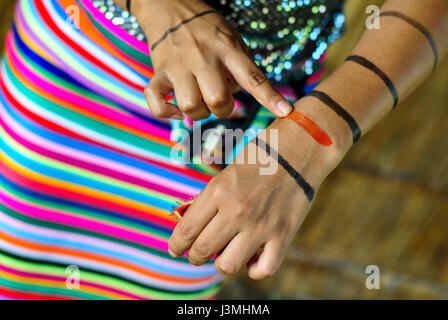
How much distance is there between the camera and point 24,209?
646mm

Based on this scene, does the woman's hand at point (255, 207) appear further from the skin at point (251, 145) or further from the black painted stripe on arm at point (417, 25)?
the black painted stripe on arm at point (417, 25)

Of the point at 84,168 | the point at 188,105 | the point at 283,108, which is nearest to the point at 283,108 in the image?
the point at 283,108

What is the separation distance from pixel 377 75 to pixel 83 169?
403mm

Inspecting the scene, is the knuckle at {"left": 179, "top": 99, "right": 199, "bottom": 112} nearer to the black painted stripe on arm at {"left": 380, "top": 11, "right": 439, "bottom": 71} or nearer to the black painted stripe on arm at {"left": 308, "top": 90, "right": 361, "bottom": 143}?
the black painted stripe on arm at {"left": 308, "top": 90, "right": 361, "bottom": 143}

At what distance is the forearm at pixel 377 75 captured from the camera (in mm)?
492

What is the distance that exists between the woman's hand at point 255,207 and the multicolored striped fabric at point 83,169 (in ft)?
0.61

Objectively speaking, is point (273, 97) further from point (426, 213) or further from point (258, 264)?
point (426, 213)

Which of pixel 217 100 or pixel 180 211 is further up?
pixel 217 100

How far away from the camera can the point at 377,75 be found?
51 centimetres

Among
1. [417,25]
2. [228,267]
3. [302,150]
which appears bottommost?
[228,267]

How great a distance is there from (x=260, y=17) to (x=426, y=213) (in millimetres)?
1151

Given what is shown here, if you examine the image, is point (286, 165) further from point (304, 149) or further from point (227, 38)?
point (227, 38)

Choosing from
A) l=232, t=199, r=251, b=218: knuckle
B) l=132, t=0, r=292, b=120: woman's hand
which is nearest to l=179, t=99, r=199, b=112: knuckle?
l=132, t=0, r=292, b=120: woman's hand
